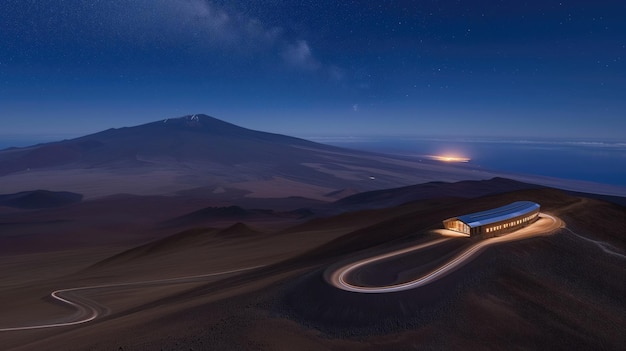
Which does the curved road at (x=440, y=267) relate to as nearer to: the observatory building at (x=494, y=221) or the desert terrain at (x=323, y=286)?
the desert terrain at (x=323, y=286)

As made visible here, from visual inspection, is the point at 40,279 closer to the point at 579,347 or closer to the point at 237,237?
the point at 237,237

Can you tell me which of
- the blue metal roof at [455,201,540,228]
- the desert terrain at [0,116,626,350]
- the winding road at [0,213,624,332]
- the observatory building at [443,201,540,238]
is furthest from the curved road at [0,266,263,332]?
Answer: the blue metal roof at [455,201,540,228]

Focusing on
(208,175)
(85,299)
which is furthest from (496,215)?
(208,175)

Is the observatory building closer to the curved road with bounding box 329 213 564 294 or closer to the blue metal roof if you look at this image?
the blue metal roof

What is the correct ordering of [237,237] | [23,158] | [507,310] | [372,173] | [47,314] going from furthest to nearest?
[23,158]
[372,173]
[237,237]
[47,314]
[507,310]

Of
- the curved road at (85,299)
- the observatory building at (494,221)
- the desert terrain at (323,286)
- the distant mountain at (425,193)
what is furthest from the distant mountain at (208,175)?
the observatory building at (494,221)

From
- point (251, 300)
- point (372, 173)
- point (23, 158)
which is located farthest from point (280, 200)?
point (23, 158)
